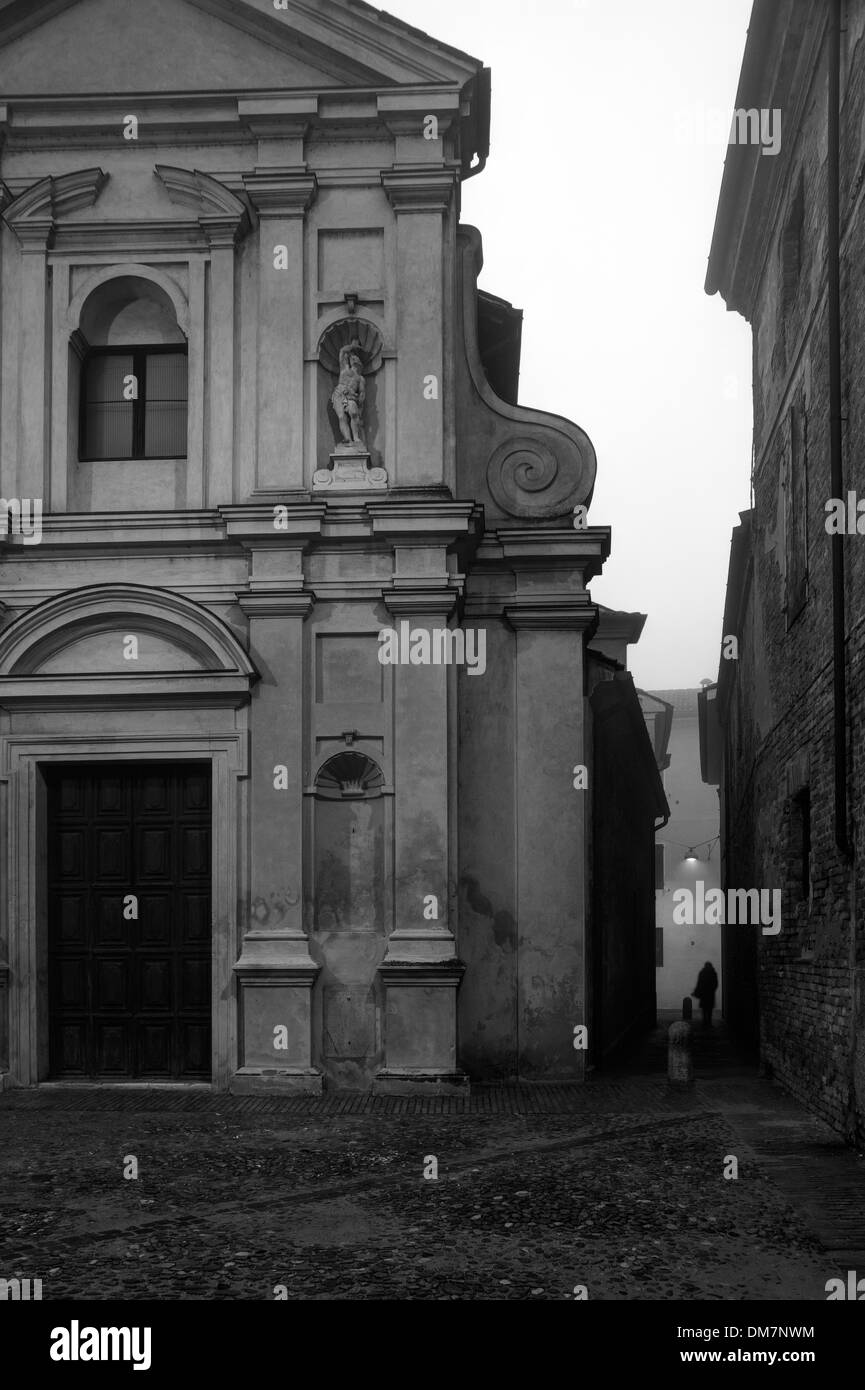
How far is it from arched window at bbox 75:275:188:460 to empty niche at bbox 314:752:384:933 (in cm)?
347

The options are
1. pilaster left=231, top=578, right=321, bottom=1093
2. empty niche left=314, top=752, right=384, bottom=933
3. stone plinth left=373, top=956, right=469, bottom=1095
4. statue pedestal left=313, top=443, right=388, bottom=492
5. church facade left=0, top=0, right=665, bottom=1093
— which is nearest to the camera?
stone plinth left=373, top=956, right=469, bottom=1095

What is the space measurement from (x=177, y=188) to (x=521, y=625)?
5.23 meters

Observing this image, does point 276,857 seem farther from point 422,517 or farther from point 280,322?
point 280,322

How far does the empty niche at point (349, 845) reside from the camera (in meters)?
14.0

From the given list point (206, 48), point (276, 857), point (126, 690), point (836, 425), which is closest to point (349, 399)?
point (126, 690)

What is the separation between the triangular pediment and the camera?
48.0 feet

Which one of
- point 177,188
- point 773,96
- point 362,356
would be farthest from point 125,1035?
point 773,96

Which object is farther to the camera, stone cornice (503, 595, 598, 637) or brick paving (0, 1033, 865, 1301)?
stone cornice (503, 595, 598, 637)

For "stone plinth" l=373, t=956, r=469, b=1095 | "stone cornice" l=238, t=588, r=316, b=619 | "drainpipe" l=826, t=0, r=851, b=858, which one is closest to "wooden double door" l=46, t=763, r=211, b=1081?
"stone cornice" l=238, t=588, r=316, b=619

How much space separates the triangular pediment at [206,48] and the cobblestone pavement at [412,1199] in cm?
936

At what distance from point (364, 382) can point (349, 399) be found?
293mm

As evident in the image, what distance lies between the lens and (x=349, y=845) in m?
14.1

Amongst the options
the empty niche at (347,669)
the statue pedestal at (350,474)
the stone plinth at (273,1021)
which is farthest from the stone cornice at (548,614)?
the stone plinth at (273,1021)

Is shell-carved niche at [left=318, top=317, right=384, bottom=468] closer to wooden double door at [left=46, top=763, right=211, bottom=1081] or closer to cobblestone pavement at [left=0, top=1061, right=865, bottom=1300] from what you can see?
wooden double door at [left=46, top=763, right=211, bottom=1081]
